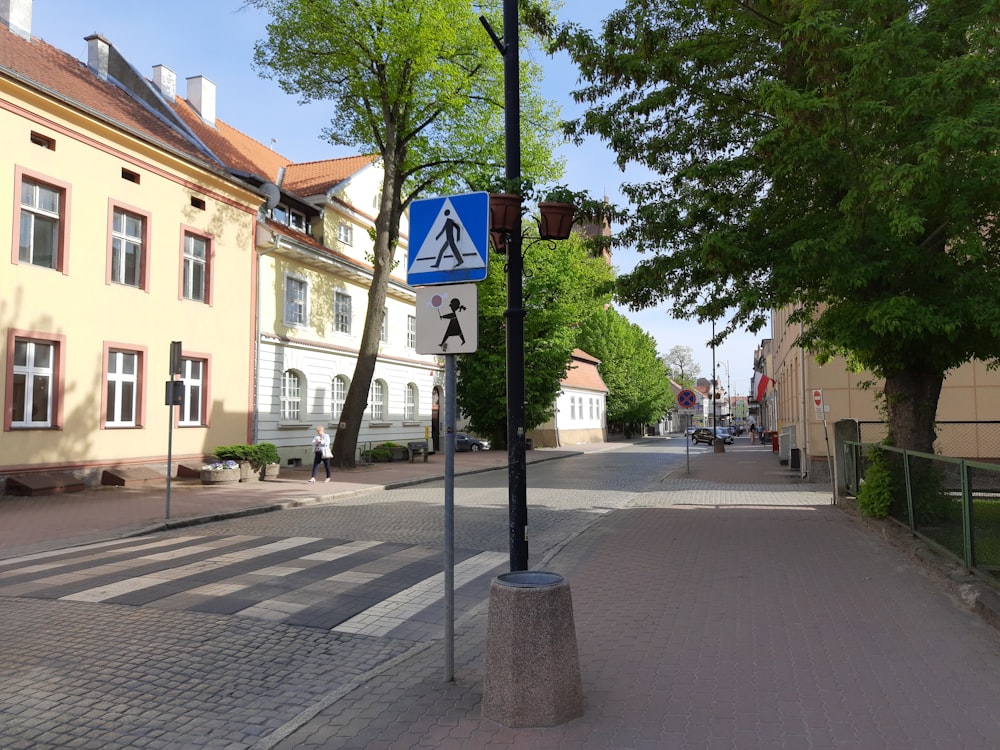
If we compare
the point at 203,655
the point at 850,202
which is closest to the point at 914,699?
the point at 203,655

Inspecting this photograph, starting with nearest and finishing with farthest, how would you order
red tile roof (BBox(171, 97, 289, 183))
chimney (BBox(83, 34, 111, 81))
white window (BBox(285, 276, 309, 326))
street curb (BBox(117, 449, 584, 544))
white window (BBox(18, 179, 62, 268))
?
street curb (BBox(117, 449, 584, 544)) → white window (BBox(18, 179, 62, 268)) → chimney (BBox(83, 34, 111, 81)) → white window (BBox(285, 276, 309, 326)) → red tile roof (BBox(171, 97, 289, 183))

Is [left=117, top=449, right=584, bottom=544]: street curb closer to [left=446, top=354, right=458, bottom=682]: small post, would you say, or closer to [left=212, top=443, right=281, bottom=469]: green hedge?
[left=212, top=443, right=281, bottom=469]: green hedge

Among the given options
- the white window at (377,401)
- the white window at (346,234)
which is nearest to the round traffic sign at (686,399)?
the white window at (377,401)

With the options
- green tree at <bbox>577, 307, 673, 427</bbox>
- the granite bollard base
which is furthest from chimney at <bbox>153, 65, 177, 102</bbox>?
green tree at <bbox>577, 307, 673, 427</bbox>

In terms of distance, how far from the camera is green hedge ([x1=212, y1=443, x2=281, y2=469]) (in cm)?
1942

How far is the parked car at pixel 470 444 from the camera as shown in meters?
38.5

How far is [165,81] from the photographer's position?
2544cm

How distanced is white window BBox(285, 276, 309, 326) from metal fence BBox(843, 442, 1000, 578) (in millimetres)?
18182

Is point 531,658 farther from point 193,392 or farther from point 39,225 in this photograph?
point 193,392

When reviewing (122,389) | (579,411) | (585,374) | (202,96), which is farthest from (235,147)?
(585,374)

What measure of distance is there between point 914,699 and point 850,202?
598 centimetres

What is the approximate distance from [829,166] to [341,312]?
2162 centimetres

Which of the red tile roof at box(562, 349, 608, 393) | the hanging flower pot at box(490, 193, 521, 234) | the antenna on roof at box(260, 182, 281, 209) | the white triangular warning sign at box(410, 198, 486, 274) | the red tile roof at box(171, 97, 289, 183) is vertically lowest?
the white triangular warning sign at box(410, 198, 486, 274)

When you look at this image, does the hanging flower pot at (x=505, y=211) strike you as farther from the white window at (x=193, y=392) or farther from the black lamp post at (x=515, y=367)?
the white window at (x=193, y=392)
